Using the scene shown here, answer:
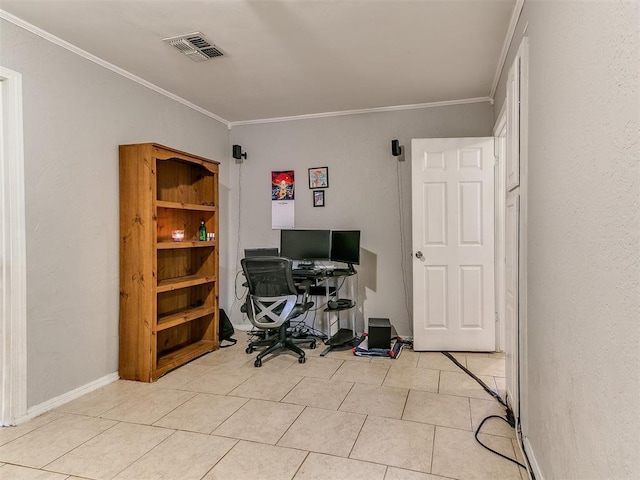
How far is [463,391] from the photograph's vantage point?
2.84 meters

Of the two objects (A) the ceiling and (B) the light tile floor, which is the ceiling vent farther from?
(B) the light tile floor

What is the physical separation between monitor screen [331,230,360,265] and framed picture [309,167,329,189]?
623mm

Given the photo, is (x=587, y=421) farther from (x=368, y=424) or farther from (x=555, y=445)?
(x=368, y=424)

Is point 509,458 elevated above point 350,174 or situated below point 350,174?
below

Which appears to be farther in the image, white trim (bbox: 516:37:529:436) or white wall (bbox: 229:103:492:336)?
white wall (bbox: 229:103:492:336)

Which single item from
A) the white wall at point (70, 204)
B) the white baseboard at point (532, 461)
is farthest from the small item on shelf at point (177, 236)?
the white baseboard at point (532, 461)

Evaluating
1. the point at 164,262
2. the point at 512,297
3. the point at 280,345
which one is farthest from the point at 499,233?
the point at 164,262

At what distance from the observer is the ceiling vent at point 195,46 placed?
266 centimetres

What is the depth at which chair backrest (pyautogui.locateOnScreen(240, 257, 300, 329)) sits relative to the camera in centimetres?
344

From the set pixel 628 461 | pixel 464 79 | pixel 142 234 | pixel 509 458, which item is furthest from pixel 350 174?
pixel 628 461

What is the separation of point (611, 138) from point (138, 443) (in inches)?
102

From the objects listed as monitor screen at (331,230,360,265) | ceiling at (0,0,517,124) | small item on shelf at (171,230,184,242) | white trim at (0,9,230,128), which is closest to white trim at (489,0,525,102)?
ceiling at (0,0,517,124)

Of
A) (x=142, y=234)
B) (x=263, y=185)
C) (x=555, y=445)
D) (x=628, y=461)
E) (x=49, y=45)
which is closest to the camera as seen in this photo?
(x=628, y=461)

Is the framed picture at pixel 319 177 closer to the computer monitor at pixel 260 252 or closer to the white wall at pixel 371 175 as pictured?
the white wall at pixel 371 175
